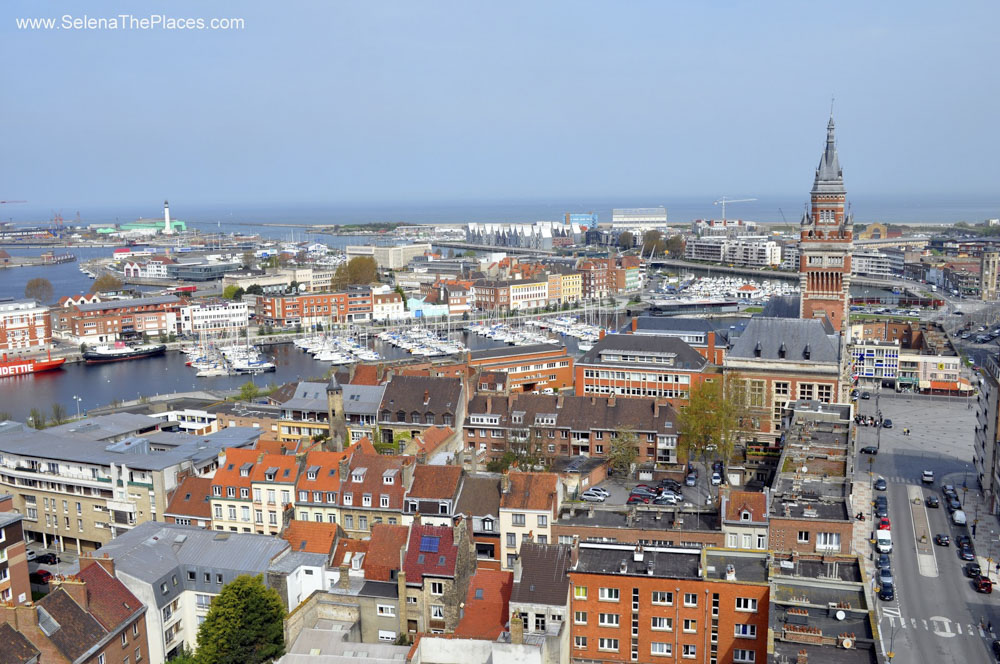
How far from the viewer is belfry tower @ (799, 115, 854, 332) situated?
4294cm

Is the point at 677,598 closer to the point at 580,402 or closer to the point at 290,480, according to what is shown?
the point at 290,480

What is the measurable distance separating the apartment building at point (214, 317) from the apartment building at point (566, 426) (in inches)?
2085

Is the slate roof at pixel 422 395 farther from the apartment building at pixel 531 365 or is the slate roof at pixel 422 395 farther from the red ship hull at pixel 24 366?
the red ship hull at pixel 24 366

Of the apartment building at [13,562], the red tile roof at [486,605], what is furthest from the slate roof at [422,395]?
the apartment building at [13,562]

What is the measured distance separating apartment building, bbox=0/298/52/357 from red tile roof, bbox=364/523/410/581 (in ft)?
206

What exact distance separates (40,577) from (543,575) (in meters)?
16.1

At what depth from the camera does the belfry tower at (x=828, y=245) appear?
42.9 metres

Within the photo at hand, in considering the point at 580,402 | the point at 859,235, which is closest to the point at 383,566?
the point at 580,402

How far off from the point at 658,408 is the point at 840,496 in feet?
37.5

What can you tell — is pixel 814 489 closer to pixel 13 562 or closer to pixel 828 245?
pixel 13 562

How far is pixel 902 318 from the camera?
7488 centimetres

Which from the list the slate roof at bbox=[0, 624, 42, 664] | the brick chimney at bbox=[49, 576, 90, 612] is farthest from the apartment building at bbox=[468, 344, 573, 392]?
the slate roof at bbox=[0, 624, 42, 664]

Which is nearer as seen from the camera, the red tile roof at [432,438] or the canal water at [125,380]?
the red tile roof at [432,438]

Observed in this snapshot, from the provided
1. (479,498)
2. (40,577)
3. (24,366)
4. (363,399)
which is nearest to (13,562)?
(40,577)
